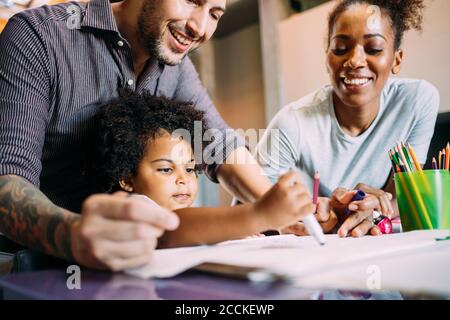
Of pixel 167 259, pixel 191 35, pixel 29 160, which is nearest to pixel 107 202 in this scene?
pixel 167 259

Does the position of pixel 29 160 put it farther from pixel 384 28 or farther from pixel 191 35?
pixel 384 28

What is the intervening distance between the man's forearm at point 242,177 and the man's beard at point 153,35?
0.20 meters

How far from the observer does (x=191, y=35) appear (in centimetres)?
73

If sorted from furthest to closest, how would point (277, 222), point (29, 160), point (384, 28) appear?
point (384, 28) < point (29, 160) < point (277, 222)

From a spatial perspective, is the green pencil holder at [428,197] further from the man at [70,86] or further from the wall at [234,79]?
the wall at [234,79]

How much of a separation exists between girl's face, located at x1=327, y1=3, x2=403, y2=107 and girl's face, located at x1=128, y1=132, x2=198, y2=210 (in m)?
0.43

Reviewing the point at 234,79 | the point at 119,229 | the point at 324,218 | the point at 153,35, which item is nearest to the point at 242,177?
the point at 324,218

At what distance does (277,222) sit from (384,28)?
70 cm

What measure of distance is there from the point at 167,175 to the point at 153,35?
0.24m

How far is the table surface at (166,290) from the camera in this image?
0.85ft

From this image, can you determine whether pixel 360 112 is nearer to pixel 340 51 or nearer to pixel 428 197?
pixel 340 51

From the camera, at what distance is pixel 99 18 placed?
69 cm

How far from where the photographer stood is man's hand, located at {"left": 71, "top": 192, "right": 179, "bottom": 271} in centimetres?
28

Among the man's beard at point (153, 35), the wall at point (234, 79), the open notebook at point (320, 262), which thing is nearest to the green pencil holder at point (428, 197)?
the open notebook at point (320, 262)
